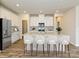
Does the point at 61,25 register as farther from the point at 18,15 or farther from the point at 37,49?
the point at 37,49

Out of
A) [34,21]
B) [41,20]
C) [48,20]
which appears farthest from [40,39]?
[48,20]

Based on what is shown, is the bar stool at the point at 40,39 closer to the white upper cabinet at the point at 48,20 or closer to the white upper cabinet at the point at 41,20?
the white upper cabinet at the point at 41,20

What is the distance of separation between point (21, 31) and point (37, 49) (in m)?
7.34

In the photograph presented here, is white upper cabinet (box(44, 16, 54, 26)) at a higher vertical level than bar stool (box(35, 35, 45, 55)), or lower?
higher

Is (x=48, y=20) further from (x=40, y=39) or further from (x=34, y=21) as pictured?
(x=40, y=39)

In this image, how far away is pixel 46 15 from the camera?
1542 centimetres

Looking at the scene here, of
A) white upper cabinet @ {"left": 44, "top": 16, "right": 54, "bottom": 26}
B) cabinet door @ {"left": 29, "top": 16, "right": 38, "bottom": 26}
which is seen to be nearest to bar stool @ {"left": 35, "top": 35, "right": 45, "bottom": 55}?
cabinet door @ {"left": 29, "top": 16, "right": 38, "bottom": 26}

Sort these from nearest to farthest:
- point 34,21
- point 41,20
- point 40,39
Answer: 1. point 40,39
2. point 41,20
3. point 34,21

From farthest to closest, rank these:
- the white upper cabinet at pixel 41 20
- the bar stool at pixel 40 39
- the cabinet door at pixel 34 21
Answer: the cabinet door at pixel 34 21
the white upper cabinet at pixel 41 20
the bar stool at pixel 40 39

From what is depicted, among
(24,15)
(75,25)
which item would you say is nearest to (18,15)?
(24,15)

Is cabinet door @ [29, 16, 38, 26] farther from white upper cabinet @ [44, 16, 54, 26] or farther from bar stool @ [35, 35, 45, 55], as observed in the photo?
bar stool @ [35, 35, 45, 55]

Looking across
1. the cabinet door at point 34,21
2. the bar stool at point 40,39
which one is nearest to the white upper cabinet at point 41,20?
the cabinet door at point 34,21

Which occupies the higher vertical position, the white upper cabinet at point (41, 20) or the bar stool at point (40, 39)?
the white upper cabinet at point (41, 20)

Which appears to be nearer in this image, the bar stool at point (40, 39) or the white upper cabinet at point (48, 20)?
the bar stool at point (40, 39)
